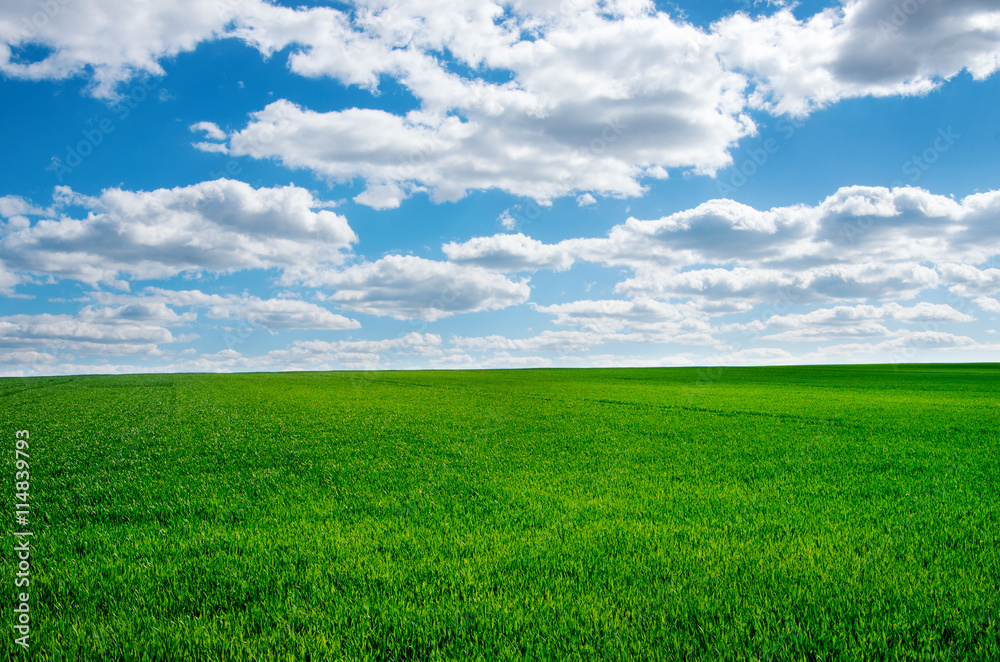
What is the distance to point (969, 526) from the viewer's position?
743 cm

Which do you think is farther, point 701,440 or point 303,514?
point 701,440

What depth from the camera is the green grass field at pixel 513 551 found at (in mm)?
4723

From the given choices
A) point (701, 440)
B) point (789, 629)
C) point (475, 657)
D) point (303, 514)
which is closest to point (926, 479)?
point (701, 440)

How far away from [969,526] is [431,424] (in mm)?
14927

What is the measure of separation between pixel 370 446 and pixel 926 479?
13090 millimetres

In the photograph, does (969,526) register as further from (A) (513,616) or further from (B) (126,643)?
(B) (126,643)

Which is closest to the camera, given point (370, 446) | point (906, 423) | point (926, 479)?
point (926, 479)

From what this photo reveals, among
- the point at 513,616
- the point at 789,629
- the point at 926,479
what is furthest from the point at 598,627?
the point at 926,479

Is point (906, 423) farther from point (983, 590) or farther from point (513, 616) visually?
point (513, 616)

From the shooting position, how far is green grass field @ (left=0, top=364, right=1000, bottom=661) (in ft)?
15.5

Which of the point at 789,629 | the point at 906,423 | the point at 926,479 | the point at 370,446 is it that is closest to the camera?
the point at 789,629

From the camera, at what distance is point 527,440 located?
15.7m

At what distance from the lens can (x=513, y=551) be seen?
6688mm

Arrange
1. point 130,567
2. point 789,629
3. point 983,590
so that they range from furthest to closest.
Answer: point 130,567 < point 983,590 < point 789,629
